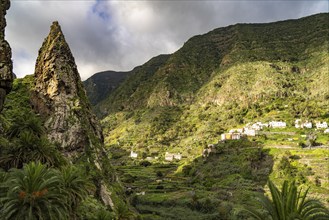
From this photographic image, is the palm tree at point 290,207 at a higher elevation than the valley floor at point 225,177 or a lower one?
higher

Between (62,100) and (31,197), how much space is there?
4119cm

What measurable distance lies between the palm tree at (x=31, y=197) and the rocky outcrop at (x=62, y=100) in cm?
3379

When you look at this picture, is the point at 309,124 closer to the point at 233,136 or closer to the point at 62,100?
the point at 233,136

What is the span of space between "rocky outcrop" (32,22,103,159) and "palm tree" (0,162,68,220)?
33790 mm

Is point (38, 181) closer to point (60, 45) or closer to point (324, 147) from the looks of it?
point (60, 45)

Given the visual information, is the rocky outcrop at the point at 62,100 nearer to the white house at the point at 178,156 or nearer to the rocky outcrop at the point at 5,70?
the rocky outcrop at the point at 5,70

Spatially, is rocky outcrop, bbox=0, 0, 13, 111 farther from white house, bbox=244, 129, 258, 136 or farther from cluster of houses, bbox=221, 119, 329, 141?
white house, bbox=244, 129, 258, 136

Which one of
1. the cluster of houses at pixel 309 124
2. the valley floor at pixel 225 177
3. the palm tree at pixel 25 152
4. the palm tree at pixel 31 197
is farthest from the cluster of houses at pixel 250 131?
the palm tree at pixel 31 197

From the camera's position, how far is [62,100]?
201 ft

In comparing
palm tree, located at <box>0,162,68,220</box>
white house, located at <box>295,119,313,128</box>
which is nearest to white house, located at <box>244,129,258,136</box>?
white house, located at <box>295,119,313,128</box>

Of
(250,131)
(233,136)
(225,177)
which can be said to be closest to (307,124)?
(250,131)

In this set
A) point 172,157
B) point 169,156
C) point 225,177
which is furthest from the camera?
point 169,156

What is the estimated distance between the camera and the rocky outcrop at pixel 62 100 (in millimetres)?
57844

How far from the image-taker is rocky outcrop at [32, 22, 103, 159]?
57.8m
